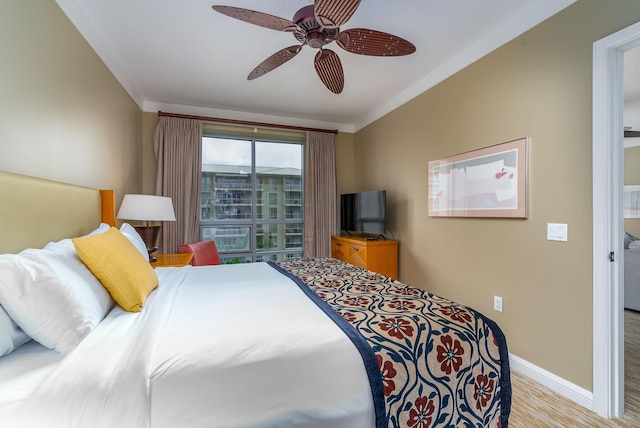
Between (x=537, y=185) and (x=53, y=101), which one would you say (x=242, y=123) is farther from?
(x=537, y=185)

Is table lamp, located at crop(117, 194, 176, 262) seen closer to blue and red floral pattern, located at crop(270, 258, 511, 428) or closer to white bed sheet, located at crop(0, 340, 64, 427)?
white bed sheet, located at crop(0, 340, 64, 427)

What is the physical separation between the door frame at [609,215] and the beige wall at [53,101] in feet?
10.2

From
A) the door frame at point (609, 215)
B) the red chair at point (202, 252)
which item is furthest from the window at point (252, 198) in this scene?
the door frame at point (609, 215)

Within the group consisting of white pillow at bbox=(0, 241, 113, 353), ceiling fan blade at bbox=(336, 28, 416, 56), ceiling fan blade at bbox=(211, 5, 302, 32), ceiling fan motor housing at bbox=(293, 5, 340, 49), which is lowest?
white pillow at bbox=(0, 241, 113, 353)

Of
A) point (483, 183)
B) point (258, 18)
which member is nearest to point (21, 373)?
point (258, 18)

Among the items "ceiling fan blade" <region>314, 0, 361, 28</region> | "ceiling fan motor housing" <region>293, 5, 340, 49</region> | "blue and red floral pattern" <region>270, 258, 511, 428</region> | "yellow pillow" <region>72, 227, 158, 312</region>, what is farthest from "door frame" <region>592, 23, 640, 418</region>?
"yellow pillow" <region>72, 227, 158, 312</region>

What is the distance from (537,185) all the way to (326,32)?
178 centimetres

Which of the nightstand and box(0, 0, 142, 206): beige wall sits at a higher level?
box(0, 0, 142, 206): beige wall

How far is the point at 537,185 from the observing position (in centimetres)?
209

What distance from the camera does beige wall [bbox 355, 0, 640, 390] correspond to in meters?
1.82

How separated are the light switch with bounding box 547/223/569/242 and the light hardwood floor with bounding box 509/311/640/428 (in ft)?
3.35

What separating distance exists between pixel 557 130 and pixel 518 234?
2.47ft

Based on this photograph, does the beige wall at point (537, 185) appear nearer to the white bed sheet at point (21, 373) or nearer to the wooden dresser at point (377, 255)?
the wooden dresser at point (377, 255)

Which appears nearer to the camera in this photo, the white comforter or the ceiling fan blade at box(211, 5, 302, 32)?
the white comforter
